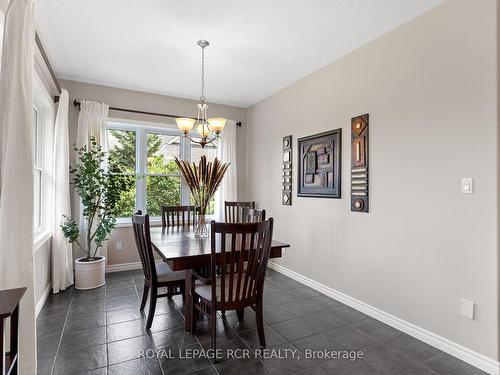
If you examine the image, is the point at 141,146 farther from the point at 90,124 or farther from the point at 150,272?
the point at 150,272

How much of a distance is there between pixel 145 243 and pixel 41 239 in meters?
1.42

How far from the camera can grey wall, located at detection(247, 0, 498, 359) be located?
6.32 ft

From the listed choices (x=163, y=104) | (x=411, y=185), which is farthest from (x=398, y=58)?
(x=163, y=104)

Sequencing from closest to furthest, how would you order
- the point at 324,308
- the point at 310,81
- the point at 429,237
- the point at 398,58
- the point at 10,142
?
the point at 10,142
the point at 429,237
the point at 398,58
the point at 324,308
the point at 310,81

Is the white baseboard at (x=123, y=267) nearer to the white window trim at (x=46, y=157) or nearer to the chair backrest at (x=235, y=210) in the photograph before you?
the white window trim at (x=46, y=157)

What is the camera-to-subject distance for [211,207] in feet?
16.0

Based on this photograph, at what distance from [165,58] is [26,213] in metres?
2.26

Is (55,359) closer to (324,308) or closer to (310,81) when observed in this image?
(324,308)

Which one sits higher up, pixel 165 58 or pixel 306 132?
pixel 165 58

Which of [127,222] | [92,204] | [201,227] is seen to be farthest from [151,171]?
[201,227]

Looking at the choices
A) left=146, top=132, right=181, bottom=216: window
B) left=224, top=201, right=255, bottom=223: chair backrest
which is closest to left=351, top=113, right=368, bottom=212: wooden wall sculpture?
left=224, top=201, right=255, bottom=223: chair backrest

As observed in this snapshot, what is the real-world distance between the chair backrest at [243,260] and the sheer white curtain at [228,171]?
8.36 ft

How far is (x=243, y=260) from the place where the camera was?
196 cm

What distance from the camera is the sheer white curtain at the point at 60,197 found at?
3.27 m
